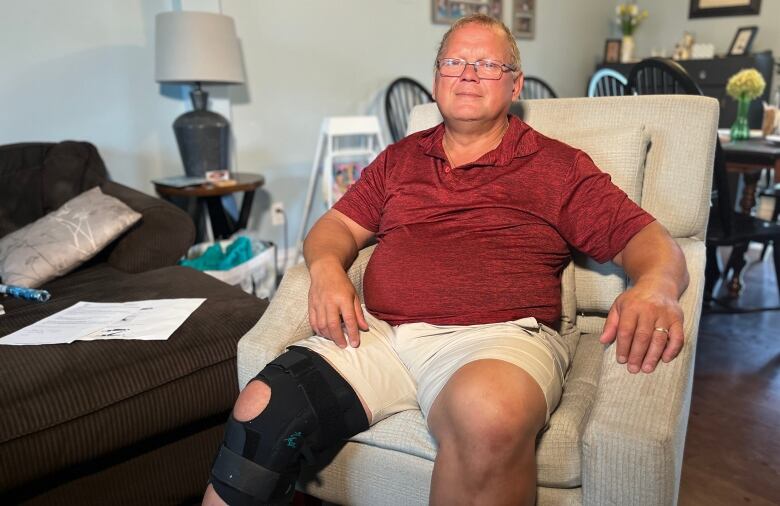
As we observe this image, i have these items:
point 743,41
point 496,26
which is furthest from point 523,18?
point 496,26

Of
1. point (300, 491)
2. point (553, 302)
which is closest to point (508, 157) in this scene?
point (553, 302)

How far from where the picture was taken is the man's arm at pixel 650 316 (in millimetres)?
939

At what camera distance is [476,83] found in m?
1.30

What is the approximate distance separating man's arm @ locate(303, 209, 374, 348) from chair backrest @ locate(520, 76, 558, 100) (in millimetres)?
3154

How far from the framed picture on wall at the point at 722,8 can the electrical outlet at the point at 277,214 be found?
3.41 m

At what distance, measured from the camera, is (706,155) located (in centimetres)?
132

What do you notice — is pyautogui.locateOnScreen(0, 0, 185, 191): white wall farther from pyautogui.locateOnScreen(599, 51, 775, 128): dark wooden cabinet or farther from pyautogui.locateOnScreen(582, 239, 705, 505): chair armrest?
pyautogui.locateOnScreen(599, 51, 775, 128): dark wooden cabinet

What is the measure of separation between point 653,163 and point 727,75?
3.13m

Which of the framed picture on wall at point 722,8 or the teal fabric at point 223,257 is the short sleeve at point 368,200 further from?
the framed picture on wall at point 722,8

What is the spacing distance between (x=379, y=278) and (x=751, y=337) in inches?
72.0

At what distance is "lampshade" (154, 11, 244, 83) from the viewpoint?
235cm

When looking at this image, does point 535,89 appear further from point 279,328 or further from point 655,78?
point 279,328

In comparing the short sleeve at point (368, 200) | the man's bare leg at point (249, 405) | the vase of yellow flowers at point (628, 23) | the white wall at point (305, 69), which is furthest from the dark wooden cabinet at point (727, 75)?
the man's bare leg at point (249, 405)

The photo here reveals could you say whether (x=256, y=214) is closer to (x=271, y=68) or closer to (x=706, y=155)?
(x=271, y=68)
